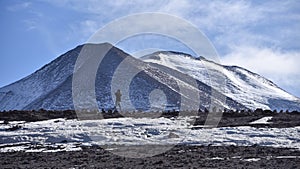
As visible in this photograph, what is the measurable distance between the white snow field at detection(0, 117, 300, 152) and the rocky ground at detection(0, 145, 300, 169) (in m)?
2.32

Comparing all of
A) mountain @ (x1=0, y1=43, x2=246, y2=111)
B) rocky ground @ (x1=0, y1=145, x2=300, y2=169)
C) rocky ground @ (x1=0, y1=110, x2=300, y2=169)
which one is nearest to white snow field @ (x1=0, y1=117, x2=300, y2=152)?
rocky ground @ (x1=0, y1=110, x2=300, y2=169)

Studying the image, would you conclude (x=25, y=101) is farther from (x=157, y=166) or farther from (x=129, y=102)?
(x=157, y=166)

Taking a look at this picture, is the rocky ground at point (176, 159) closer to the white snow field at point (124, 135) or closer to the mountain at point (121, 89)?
the white snow field at point (124, 135)

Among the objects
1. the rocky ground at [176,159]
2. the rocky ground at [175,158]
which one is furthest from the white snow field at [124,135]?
the rocky ground at [176,159]

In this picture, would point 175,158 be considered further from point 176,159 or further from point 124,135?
point 124,135

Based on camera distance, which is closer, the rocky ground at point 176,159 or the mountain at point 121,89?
the rocky ground at point 176,159

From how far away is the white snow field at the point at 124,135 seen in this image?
30.8m

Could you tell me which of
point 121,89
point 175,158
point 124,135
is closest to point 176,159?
point 175,158

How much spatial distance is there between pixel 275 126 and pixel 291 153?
12686 mm

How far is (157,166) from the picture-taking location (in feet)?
70.6

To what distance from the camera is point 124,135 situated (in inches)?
1344

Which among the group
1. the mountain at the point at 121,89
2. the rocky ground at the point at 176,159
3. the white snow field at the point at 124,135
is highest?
the mountain at the point at 121,89

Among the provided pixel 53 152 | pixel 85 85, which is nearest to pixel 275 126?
pixel 53 152

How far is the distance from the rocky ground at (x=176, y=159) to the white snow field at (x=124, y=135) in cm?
232
